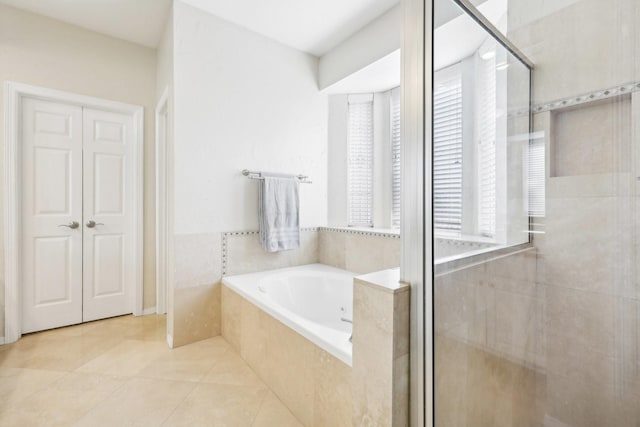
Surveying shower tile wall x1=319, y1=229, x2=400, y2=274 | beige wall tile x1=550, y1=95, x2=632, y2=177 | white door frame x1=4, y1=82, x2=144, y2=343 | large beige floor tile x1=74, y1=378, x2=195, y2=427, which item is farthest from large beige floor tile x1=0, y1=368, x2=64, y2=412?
beige wall tile x1=550, y1=95, x2=632, y2=177

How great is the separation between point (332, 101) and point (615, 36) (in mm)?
2341

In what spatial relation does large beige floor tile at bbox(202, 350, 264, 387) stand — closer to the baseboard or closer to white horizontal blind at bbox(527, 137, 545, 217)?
the baseboard

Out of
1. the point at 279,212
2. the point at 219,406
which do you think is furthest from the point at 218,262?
the point at 219,406

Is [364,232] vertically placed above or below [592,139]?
below

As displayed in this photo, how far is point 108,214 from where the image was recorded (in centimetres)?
261

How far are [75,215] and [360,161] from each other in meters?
2.56

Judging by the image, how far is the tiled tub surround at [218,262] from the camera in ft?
6.88

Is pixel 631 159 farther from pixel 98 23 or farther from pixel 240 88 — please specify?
pixel 98 23

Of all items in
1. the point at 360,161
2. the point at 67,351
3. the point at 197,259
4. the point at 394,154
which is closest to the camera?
the point at 67,351

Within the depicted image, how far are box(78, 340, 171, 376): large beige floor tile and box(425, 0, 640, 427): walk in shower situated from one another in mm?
1854

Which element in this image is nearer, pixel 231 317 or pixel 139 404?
pixel 139 404

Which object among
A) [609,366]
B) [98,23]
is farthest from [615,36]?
[98,23]

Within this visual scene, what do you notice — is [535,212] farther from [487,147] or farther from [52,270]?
[52,270]

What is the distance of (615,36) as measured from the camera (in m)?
0.76
